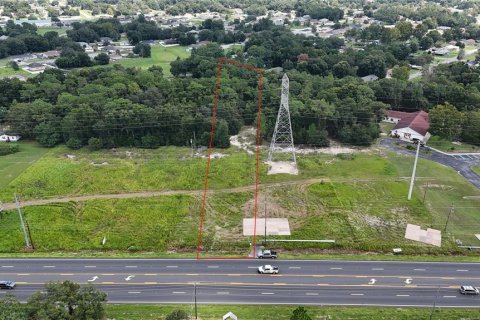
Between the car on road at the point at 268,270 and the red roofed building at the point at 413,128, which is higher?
the red roofed building at the point at 413,128

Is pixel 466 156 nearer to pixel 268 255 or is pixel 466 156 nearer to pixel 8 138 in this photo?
pixel 268 255

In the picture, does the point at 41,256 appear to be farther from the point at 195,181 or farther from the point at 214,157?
the point at 214,157

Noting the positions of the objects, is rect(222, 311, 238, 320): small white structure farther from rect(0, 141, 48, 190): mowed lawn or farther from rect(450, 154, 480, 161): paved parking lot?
rect(450, 154, 480, 161): paved parking lot

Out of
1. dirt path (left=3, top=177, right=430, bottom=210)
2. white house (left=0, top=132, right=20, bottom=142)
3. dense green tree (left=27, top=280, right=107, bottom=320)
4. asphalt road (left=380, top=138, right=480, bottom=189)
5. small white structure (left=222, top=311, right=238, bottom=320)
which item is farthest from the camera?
white house (left=0, top=132, right=20, bottom=142)

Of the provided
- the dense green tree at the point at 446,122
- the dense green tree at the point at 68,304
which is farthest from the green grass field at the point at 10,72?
the dense green tree at the point at 446,122

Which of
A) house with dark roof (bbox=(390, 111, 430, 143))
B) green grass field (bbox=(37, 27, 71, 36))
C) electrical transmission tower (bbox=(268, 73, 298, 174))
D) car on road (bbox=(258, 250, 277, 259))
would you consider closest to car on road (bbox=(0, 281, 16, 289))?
car on road (bbox=(258, 250, 277, 259))

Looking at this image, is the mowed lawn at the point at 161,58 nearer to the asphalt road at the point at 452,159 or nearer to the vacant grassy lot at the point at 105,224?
the asphalt road at the point at 452,159

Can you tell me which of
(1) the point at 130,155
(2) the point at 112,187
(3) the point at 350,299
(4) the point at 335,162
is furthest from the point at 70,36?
(3) the point at 350,299

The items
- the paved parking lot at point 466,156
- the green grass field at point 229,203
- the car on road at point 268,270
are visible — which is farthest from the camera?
the paved parking lot at point 466,156
